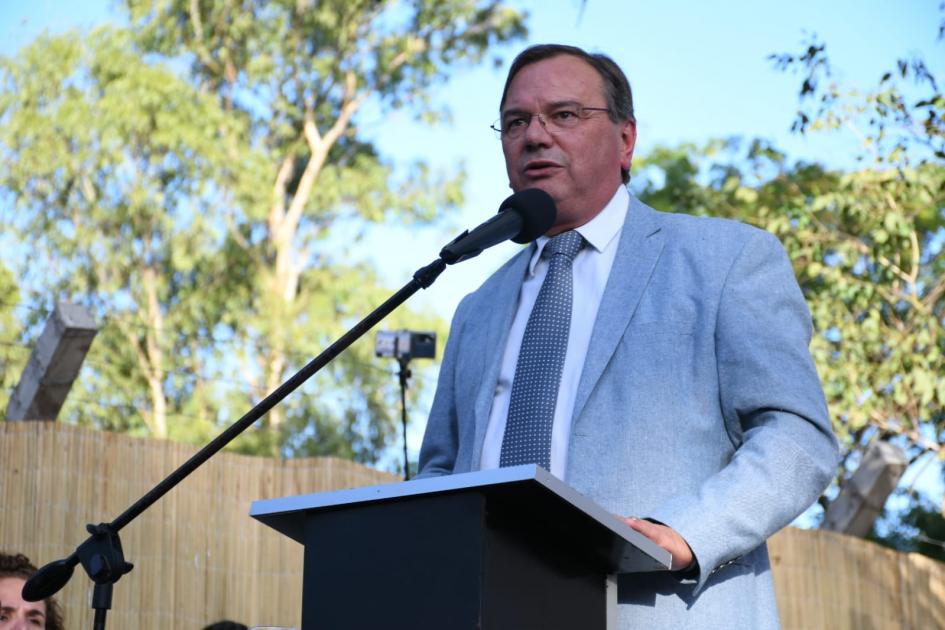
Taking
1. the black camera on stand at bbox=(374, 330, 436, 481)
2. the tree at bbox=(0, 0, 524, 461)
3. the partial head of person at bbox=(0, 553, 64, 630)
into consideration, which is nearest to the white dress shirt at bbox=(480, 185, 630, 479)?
the partial head of person at bbox=(0, 553, 64, 630)

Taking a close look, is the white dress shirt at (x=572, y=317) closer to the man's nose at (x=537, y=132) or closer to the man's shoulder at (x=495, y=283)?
the man's shoulder at (x=495, y=283)

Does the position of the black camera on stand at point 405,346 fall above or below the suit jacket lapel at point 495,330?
above

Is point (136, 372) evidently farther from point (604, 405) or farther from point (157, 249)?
point (604, 405)

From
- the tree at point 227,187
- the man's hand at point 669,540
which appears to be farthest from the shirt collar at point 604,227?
the tree at point 227,187

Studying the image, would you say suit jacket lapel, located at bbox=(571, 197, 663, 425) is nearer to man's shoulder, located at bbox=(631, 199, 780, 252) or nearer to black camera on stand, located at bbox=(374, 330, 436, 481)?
man's shoulder, located at bbox=(631, 199, 780, 252)

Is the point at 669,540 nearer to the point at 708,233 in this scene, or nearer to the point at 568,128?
the point at 708,233

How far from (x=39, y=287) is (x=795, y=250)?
1082cm

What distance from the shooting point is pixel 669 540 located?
186 centimetres

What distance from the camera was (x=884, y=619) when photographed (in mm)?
6762

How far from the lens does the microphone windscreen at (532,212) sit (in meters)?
2.27

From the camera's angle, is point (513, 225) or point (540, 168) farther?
point (540, 168)

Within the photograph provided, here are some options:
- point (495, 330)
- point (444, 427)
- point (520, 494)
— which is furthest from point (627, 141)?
point (520, 494)

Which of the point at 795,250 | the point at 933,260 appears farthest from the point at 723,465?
the point at 933,260

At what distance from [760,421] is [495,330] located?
22.4 inches
